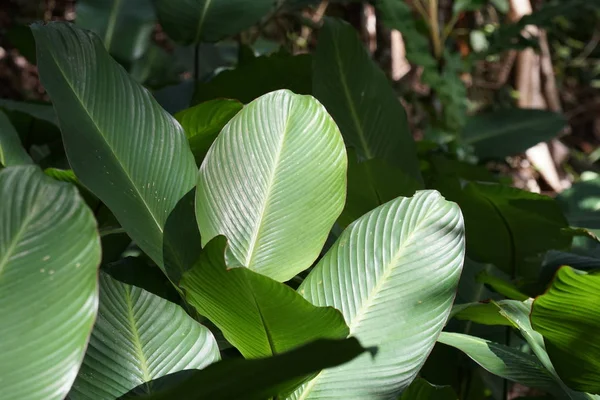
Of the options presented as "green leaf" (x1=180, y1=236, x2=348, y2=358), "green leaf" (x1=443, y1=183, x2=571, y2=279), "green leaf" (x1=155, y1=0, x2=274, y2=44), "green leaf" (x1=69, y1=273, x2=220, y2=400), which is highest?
"green leaf" (x1=155, y1=0, x2=274, y2=44)

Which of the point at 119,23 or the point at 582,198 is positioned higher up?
the point at 119,23

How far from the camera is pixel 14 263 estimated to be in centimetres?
32

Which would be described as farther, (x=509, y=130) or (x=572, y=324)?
(x=509, y=130)

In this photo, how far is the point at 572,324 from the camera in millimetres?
451

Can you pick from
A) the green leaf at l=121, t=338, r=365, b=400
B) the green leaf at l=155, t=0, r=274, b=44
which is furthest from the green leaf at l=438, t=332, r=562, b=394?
the green leaf at l=155, t=0, r=274, b=44

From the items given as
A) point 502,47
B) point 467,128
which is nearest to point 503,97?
point 502,47

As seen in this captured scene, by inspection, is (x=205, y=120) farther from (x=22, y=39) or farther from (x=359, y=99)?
(x=22, y=39)

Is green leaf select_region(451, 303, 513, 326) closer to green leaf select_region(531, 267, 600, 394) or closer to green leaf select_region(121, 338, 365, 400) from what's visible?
green leaf select_region(531, 267, 600, 394)

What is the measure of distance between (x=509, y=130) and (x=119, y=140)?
1139 mm

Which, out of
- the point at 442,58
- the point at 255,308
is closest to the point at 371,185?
the point at 255,308

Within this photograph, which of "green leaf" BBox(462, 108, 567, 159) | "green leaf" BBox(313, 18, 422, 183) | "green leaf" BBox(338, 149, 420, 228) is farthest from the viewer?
"green leaf" BBox(462, 108, 567, 159)

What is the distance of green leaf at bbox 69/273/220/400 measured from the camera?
0.39m

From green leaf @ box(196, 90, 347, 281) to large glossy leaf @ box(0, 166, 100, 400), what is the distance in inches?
5.4

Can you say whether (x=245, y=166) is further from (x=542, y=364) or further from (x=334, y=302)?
(x=542, y=364)
